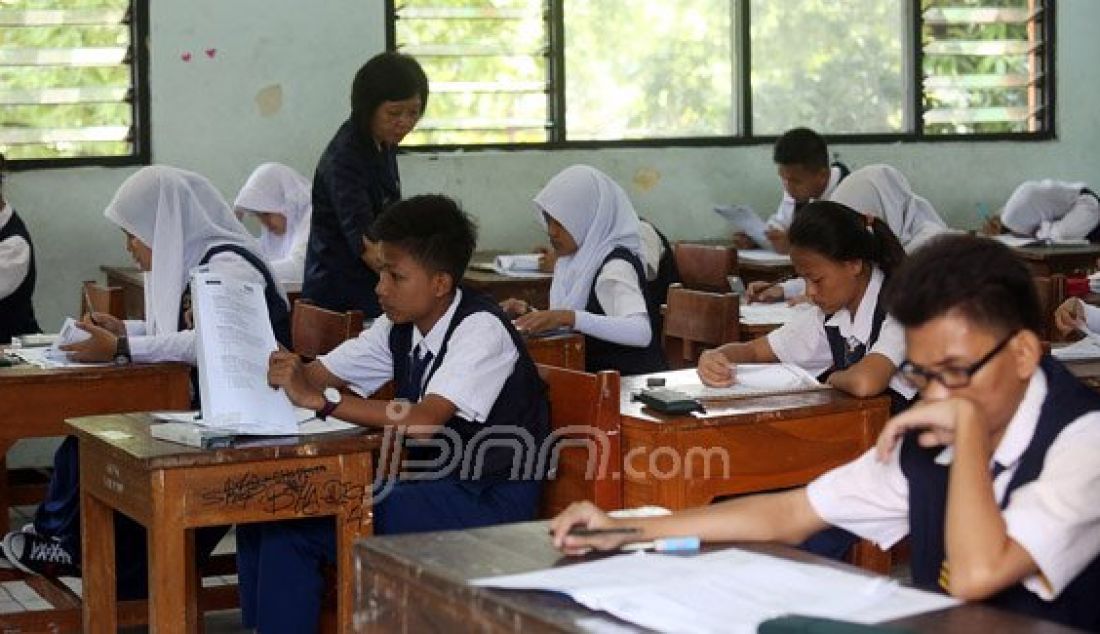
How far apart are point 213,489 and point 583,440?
0.69 metres

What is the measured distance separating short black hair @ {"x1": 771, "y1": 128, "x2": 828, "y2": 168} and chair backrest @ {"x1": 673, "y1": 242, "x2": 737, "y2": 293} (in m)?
0.98

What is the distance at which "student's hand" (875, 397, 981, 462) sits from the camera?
6.59 ft

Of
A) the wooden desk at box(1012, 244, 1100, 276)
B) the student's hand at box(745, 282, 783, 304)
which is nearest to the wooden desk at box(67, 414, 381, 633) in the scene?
the student's hand at box(745, 282, 783, 304)

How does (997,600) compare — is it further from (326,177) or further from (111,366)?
(326,177)

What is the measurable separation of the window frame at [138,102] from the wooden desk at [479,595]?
4562mm

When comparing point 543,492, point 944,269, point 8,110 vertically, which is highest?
point 8,110

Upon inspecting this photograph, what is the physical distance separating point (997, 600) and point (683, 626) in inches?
16.5

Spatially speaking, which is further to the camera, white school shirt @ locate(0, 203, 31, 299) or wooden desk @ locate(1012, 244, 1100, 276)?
wooden desk @ locate(1012, 244, 1100, 276)

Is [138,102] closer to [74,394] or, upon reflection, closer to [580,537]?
[74,394]

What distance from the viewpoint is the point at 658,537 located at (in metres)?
2.28

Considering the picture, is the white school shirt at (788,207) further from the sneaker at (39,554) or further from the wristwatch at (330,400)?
the wristwatch at (330,400)

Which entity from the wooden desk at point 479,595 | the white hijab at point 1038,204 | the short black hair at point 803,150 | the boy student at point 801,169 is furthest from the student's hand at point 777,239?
the wooden desk at point 479,595

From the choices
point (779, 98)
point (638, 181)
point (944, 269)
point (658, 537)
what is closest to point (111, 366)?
point (658, 537)

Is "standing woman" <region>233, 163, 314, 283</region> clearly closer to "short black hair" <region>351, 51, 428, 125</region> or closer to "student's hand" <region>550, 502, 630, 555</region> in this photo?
"short black hair" <region>351, 51, 428, 125</region>
